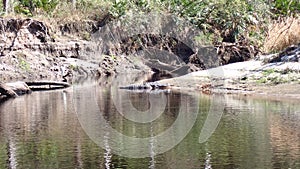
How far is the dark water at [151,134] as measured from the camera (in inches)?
372

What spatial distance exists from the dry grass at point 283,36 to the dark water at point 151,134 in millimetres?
6689

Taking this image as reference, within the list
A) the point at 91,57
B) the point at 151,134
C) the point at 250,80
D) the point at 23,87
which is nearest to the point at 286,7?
the point at 91,57

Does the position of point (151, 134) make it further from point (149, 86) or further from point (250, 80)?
point (149, 86)

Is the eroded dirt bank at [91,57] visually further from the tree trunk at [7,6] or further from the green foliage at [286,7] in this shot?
the green foliage at [286,7]

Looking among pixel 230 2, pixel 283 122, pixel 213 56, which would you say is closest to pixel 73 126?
pixel 283 122

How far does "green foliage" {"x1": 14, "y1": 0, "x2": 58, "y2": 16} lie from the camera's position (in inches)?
1292

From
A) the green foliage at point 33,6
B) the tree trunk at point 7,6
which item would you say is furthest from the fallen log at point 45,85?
the green foliage at point 33,6

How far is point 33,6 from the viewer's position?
110 feet

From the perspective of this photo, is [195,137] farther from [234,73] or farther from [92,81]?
[92,81]

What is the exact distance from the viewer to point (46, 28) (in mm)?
31531

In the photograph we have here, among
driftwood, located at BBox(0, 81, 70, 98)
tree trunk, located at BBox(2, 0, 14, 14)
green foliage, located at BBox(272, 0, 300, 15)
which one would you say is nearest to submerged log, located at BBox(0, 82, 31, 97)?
driftwood, located at BBox(0, 81, 70, 98)

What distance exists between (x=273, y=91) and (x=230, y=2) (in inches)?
558

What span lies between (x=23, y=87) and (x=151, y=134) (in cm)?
1060

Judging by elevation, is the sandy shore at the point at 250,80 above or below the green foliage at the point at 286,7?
below
